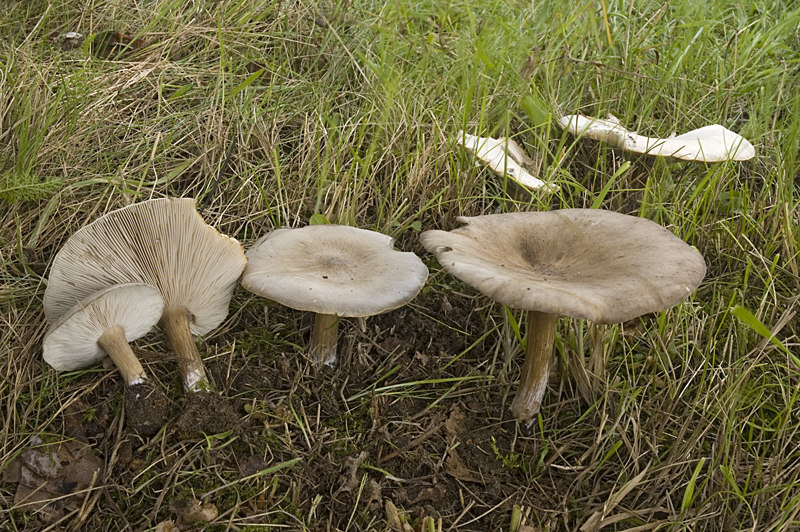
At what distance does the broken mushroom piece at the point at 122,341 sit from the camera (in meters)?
2.03

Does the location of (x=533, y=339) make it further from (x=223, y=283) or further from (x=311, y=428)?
(x=223, y=283)

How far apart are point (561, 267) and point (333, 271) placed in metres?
0.84

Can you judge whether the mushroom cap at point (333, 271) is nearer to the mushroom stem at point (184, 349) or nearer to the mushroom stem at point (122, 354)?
the mushroom stem at point (184, 349)

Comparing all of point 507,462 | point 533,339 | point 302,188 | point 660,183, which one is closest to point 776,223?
point 660,183

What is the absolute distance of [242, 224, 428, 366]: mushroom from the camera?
2.06 meters

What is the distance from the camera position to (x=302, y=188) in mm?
2904

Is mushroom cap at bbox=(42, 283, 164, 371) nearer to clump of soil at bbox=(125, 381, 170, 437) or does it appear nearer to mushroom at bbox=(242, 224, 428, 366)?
clump of soil at bbox=(125, 381, 170, 437)

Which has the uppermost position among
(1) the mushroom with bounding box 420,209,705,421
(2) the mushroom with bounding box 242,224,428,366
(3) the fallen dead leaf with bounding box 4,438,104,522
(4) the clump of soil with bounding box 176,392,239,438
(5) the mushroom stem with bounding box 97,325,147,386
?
(1) the mushroom with bounding box 420,209,705,421

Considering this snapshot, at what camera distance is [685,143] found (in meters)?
2.91

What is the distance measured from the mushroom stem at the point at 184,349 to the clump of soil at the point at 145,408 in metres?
0.12

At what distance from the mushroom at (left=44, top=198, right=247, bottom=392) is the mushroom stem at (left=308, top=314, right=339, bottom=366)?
0.37m

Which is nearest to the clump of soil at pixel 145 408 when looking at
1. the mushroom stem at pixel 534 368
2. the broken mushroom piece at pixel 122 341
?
the broken mushroom piece at pixel 122 341

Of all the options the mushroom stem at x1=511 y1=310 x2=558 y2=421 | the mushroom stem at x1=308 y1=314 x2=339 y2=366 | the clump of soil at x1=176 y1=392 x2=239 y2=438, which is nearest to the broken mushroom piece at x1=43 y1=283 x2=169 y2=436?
the clump of soil at x1=176 y1=392 x2=239 y2=438

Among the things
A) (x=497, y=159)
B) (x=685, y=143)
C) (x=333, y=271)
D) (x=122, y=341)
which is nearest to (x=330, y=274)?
(x=333, y=271)
